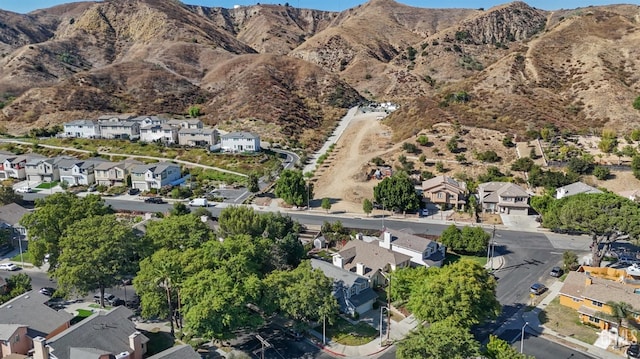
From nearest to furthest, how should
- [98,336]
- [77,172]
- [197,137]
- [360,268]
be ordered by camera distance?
[98,336] → [360,268] → [77,172] → [197,137]

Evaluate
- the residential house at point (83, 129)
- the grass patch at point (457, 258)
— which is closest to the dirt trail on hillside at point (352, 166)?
the grass patch at point (457, 258)

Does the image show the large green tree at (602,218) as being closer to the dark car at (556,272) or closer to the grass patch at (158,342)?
the dark car at (556,272)

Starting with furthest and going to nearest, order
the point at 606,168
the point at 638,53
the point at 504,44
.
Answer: the point at 504,44
the point at 638,53
the point at 606,168

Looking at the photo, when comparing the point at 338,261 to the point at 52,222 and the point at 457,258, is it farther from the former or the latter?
the point at 52,222

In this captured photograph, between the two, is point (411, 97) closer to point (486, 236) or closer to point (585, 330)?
point (486, 236)

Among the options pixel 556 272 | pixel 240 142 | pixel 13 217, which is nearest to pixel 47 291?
pixel 13 217

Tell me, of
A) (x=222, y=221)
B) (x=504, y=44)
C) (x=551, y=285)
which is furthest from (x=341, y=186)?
(x=504, y=44)
